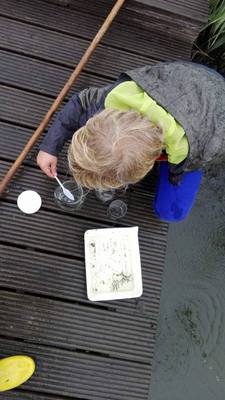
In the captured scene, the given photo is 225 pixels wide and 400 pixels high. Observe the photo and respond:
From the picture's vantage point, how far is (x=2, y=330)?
1868mm

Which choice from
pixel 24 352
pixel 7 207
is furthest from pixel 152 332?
pixel 7 207

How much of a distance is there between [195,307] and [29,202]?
1.14 m

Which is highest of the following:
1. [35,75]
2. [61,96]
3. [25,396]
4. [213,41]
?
[213,41]

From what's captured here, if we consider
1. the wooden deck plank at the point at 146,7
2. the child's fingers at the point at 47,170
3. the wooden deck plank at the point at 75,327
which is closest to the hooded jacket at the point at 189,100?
the child's fingers at the point at 47,170

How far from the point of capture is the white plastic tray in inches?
76.9

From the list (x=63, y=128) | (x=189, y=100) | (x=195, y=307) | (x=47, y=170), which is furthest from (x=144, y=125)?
(x=195, y=307)

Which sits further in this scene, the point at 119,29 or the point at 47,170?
the point at 119,29

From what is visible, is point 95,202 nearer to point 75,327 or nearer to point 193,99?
point 75,327

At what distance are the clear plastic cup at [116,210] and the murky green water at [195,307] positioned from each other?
0.60 m

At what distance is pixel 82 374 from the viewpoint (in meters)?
1.89

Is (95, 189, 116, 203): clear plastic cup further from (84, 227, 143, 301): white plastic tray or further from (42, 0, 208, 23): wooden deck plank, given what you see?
(42, 0, 208, 23): wooden deck plank

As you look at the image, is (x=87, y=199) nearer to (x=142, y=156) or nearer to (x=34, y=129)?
(x=34, y=129)

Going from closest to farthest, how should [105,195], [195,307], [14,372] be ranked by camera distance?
[14,372] → [105,195] → [195,307]

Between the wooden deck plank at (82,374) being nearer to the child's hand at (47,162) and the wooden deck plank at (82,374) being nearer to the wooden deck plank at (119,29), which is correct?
the child's hand at (47,162)
